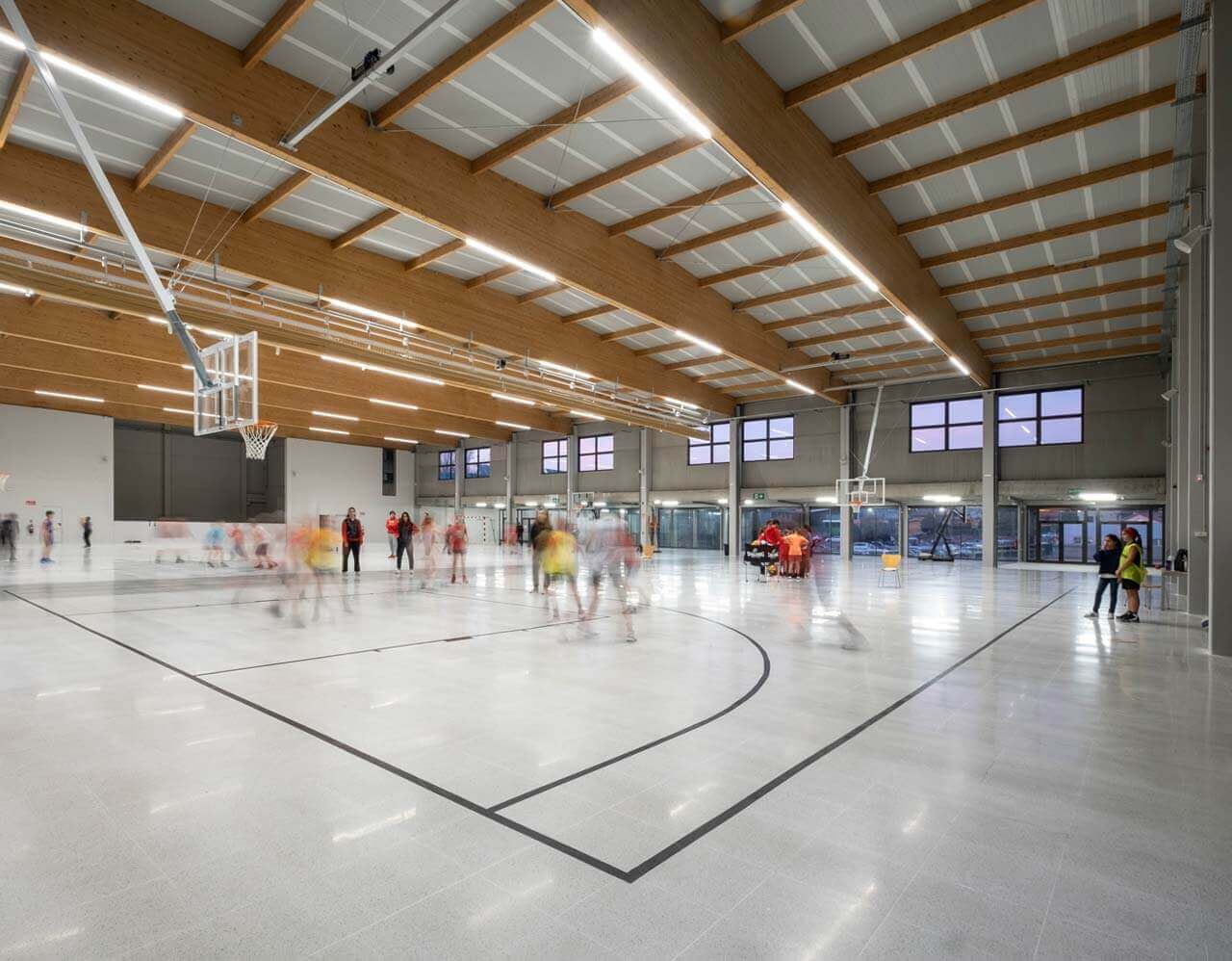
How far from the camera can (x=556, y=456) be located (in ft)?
135

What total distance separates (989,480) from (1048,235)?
13.4 metres

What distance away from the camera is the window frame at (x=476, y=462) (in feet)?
147

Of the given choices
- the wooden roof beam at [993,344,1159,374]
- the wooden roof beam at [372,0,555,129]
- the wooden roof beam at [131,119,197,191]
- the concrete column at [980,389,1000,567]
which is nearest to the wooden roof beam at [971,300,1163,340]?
the wooden roof beam at [993,344,1159,374]

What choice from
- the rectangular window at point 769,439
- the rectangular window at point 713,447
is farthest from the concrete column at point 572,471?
the rectangular window at point 769,439

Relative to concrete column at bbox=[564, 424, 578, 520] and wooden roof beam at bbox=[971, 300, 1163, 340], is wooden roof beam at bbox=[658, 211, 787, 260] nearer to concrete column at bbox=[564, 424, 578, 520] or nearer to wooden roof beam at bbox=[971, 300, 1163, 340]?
wooden roof beam at bbox=[971, 300, 1163, 340]

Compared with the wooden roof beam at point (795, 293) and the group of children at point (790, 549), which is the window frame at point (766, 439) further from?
the wooden roof beam at point (795, 293)

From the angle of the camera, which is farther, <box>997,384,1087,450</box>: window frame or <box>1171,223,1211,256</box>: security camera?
<box>997,384,1087,450</box>: window frame

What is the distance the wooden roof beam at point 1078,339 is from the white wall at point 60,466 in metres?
42.4

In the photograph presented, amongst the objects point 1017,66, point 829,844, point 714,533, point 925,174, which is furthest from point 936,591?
point 714,533

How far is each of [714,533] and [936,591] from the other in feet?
69.7

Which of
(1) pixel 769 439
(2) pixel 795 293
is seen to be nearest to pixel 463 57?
(2) pixel 795 293

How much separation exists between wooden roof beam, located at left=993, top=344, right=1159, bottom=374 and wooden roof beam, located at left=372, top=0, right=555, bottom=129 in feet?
78.7

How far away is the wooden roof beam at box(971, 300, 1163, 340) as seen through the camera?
19.9 metres

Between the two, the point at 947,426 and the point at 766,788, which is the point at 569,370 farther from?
the point at 766,788
